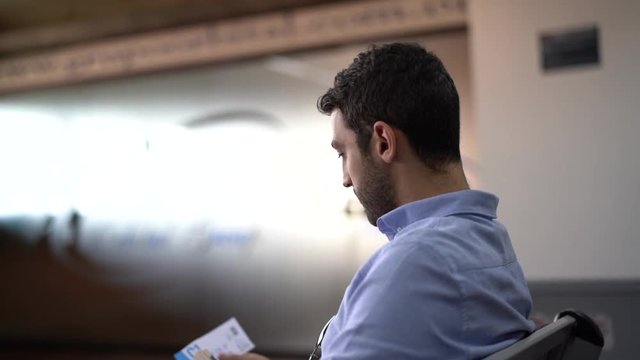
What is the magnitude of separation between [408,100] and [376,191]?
17 centimetres

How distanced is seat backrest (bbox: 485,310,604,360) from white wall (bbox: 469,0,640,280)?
147 cm

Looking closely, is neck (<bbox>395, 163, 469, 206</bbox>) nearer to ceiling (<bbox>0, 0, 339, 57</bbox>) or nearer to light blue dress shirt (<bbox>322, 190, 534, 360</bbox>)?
light blue dress shirt (<bbox>322, 190, 534, 360</bbox>)

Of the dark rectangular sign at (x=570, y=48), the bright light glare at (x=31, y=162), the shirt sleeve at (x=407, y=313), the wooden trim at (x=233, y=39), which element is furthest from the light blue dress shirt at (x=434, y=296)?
the bright light glare at (x=31, y=162)

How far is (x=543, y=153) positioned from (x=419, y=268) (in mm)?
1875

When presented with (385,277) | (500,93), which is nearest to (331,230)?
(500,93)

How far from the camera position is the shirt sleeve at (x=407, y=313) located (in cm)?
73

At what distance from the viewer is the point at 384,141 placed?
93cm

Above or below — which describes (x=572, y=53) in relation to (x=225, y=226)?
above

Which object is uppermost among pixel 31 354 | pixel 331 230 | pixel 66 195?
pixel 66 195

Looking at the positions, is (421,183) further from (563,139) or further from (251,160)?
(251,160)

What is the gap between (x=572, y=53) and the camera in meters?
2.39

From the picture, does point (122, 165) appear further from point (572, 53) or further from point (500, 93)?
point (572, 53)

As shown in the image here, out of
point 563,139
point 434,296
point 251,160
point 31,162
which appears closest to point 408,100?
point 434,296

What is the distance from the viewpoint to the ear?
3.01 ft
